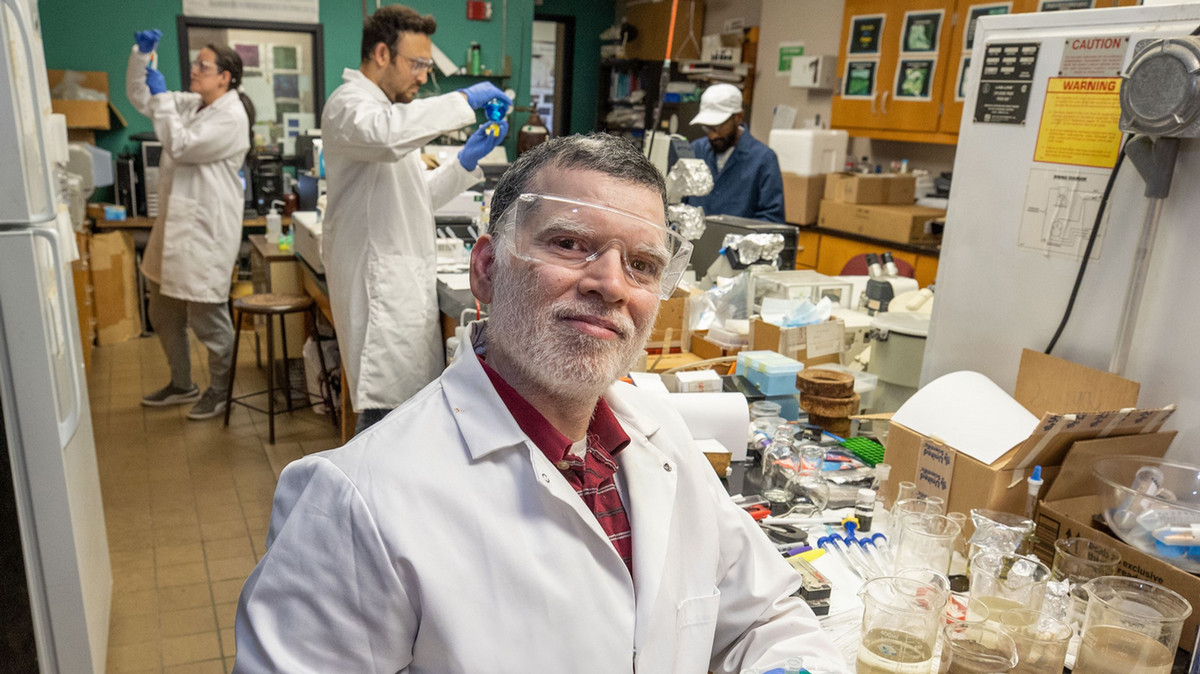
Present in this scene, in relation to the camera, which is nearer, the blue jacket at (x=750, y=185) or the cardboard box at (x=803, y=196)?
the blue jacket at (x=750, y=185)

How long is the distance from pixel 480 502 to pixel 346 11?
5893mm

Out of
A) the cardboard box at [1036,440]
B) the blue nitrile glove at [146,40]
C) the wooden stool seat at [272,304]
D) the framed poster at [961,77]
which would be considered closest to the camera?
the cardboard box at [1036,440]

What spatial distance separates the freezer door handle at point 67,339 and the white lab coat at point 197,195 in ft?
6.01

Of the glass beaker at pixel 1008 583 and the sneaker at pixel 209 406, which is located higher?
the glass beaker at pixel 1008 583

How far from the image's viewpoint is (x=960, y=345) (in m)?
2.32

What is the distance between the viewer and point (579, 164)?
117 centimetres

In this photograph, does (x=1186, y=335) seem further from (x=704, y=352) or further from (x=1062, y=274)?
(x=704, y=352)

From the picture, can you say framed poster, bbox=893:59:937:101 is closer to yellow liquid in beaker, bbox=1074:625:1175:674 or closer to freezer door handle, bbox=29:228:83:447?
yellow liquid in beaker, bbox=1074:625:1175:674

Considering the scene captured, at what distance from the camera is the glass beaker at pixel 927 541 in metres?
1.54

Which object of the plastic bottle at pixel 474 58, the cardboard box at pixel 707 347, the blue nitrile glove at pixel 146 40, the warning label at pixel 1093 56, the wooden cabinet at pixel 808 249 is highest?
the plastic bottle at pixel 474 58

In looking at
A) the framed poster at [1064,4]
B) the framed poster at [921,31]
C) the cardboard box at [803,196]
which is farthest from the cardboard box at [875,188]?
the framed poster at [1064,4]

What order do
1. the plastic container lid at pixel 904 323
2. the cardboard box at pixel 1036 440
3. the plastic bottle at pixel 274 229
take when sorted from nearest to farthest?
1. the cardboard box at pixel 1036 440
2. the plastic container lid at pixel 904 323
3. the plastic bottle at pixel 274 229

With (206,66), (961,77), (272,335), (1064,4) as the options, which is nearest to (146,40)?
(206,66)

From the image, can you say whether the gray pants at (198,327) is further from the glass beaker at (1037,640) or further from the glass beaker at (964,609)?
the glass beaker at (1037,640)
